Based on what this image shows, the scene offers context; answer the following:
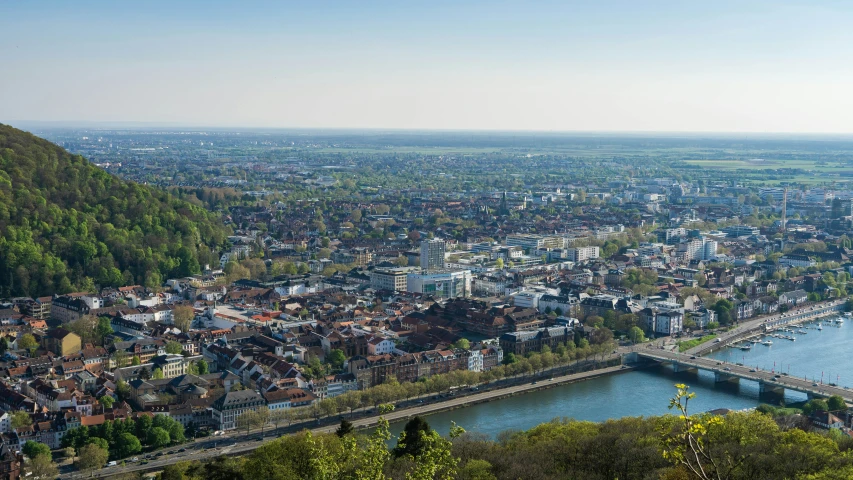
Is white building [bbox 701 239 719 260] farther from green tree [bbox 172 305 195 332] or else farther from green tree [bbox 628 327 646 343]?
green tree [bbox 172 305 195 332]

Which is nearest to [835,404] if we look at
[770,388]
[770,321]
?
[770,388]

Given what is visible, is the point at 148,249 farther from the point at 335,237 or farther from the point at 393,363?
the point at 393,363

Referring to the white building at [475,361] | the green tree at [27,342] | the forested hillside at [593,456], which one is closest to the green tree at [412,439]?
the forested hillside at [593,456]

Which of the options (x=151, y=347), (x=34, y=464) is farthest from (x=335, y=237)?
(x=34, y=464)

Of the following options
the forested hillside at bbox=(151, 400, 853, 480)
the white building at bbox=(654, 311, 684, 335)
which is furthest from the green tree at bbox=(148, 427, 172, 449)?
the white building at bbox=(654, 311, 684, 335)

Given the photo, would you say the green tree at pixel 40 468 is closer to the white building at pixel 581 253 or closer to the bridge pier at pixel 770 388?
the bridge pier at pixel 770 388

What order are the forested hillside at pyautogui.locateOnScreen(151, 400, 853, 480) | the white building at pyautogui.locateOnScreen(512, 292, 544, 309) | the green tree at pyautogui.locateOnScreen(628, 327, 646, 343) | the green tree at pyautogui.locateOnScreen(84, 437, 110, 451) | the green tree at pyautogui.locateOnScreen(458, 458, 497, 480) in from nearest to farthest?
the forested hillside at pyautogui.locateOnScreen(151, 400, 853, 480) → the green tree at pyautogui.locateOnScreen(458, 458, 497, 480) → the green tree at pyautogui.locateOnScreen(84, 437, 110, 451) → the green tree at pyautogui.locateOnScreen(628, 327, 646, 343) → the white building at pyautogui.locateOnScreen(512, 292, 544, 309)
